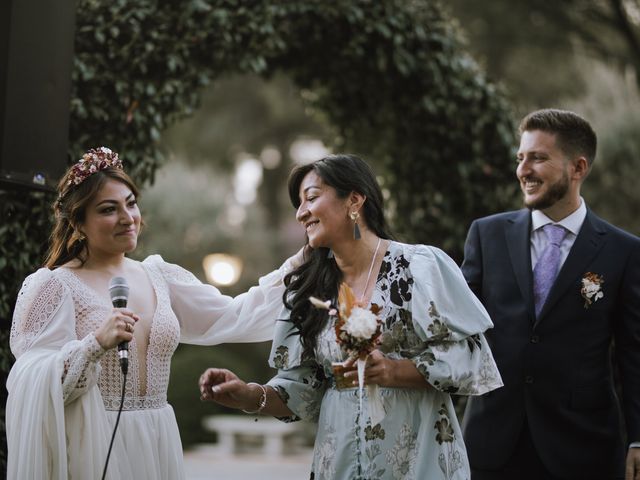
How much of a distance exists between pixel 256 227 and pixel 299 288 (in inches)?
606

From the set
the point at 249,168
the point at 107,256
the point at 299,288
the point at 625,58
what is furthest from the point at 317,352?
the point at 249,168

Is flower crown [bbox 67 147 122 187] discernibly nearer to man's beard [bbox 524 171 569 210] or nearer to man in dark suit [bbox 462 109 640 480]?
man in dark suit [bbox 462 109 640 480]

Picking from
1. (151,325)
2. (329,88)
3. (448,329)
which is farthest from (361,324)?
(329,88)

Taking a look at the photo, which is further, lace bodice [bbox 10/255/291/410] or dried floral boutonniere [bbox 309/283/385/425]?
lace bodice [bbox 10/255/291/410]

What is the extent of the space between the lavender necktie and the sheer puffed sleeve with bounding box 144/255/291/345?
3.70ft

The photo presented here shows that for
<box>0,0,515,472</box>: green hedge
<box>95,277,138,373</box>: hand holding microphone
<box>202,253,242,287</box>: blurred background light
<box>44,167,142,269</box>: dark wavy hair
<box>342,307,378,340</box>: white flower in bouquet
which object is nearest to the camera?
<box>342,307,378,340</box>: white flower in bouquet

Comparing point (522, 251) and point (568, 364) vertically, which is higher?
point (522, 251)

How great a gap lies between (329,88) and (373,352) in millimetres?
3733

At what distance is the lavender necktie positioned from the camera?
4102mm

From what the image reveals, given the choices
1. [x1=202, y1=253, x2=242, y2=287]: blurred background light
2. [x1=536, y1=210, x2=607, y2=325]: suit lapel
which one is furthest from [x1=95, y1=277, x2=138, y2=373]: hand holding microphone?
[x1=202, y1=253, x2=242, y2=287]: blurred background light

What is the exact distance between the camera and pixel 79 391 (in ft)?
11.1

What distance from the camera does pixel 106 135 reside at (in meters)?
5.06

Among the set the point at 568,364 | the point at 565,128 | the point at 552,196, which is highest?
the point at 565,128

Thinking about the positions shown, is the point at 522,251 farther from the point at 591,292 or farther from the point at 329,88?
the point at 329,88
